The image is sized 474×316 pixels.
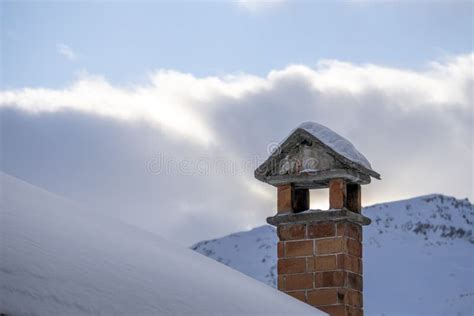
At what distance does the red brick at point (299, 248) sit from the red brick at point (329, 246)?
0.08m

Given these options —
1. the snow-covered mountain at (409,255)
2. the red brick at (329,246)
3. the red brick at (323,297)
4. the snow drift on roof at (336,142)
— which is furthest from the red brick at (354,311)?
the snow-covered mountain at (409,255)

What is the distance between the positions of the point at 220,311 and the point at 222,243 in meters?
42.4

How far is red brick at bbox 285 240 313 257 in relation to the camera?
344 inches

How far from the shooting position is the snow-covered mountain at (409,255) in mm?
36562

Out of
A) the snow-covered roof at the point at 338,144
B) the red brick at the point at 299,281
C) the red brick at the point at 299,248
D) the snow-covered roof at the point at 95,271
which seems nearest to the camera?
the snow-covered roof at the point at 95,271

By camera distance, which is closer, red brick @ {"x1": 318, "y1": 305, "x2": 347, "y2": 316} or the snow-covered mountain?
red brick @ {"x1": 318, "y1": 305, "x2": 347, "y2": 316}

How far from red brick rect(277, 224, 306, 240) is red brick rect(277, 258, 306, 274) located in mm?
210

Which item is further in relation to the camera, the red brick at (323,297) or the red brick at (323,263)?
the red brick at (323,263)

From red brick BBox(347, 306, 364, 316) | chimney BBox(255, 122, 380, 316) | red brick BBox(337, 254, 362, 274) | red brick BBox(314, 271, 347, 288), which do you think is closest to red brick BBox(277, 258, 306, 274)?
chimney BBox(255, 122, 380, 316)

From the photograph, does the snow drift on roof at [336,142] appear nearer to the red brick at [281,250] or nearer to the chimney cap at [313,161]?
the chimney cap at [313,161]

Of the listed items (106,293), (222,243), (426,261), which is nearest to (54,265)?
(106,293)

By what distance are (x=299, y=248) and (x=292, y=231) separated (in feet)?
0.60

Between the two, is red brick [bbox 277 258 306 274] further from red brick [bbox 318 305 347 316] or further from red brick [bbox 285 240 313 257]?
red brick [bbox 318 305 347 316]

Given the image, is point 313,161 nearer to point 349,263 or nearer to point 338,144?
point 338,144
